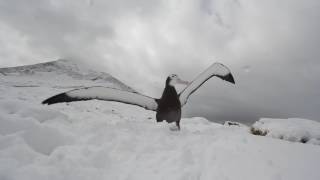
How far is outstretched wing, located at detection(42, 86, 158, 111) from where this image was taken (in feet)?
25.2

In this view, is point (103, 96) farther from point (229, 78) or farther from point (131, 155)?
point (229, 78)

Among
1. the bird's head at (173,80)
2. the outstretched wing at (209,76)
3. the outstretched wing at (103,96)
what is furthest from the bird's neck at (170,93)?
the outstretched wing at (209,76)

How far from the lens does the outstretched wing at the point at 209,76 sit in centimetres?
897

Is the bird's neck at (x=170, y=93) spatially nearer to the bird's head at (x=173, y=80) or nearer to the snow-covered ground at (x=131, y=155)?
the bird's head at (x=173, y=80)

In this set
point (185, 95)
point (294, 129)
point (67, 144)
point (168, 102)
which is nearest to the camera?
point (67, 144)

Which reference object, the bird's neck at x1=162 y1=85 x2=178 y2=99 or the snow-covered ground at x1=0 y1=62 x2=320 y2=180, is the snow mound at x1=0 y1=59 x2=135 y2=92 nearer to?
the bird's neck at x1=162 y1=85 x2=178 y2=99

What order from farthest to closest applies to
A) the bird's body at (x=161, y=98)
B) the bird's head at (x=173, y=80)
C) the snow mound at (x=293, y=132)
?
the bird's head at (x=173, y=80)
the bird's body at (x=161, y=98)
the snow mound at (x=293, y=132)

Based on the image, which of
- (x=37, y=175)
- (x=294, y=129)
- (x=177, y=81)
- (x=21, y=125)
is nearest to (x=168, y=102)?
(x=177, y=81)

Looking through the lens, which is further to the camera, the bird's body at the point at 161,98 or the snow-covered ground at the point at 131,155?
the bird's body at the point at 161,98

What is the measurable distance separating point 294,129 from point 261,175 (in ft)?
12.8

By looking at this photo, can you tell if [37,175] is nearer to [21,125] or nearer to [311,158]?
[21,125]

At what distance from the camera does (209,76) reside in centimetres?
916

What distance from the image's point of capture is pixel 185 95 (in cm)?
940

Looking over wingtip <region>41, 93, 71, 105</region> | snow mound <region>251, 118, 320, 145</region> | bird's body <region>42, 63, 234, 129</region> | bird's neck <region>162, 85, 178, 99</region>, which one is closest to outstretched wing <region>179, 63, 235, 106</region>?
bird's body <region>42, 63, 234, 129</region>
